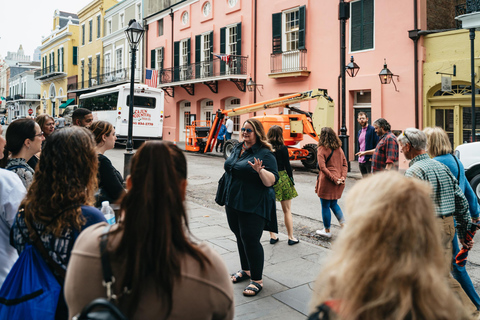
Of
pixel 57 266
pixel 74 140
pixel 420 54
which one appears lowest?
pixel 57 266

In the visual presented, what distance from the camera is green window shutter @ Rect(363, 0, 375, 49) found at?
16.2 metres

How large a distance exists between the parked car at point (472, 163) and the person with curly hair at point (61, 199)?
25.3ft

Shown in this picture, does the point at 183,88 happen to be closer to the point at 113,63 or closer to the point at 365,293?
the point at 113,63

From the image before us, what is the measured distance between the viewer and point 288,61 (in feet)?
64.3

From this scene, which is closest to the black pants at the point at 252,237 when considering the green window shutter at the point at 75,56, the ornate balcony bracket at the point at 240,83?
the ornate balcony bracket at the point at 240,83

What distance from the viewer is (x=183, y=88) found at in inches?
1071

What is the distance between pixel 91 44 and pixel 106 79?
671cm

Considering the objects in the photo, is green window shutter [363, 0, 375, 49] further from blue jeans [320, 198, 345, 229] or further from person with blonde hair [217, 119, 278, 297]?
person with blonde hair [217, 119, 278, 297]

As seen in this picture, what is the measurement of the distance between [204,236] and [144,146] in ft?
15.7

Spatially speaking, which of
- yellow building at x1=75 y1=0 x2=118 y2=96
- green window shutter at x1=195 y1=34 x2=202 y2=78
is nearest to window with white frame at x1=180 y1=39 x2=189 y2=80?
green window shutter at x1=195 y1=34 x2=202 y2=78

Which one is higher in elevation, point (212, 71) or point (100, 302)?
point (212, 71)

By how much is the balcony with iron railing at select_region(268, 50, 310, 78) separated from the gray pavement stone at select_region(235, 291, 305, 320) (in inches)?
620

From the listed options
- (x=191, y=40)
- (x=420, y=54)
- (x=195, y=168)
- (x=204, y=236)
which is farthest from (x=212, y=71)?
(x=204, y=236)

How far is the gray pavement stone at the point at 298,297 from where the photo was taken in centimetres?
380
